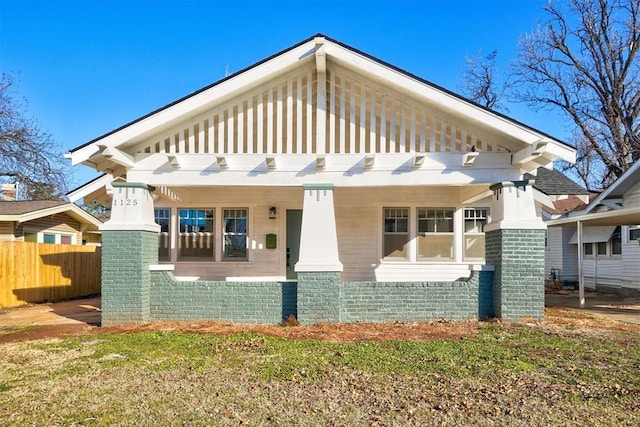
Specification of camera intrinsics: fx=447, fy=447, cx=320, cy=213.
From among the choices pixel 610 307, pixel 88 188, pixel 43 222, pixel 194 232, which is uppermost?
pixel 88 188

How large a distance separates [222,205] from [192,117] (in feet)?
10.2

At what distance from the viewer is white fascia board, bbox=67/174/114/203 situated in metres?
10.9

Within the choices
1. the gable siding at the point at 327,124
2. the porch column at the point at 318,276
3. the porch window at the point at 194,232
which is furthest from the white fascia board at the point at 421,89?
the porch window at the point at 194,232

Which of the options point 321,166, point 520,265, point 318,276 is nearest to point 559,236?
point 520,265

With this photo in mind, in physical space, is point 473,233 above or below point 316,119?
below

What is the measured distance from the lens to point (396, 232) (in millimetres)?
11016

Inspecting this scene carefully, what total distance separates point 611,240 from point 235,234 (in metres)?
13.3

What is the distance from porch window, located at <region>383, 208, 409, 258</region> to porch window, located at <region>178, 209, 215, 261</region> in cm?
432

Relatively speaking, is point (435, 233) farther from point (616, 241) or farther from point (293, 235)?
point (616, 241)

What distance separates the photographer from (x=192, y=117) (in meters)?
8.39

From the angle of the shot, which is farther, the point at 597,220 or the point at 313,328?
the point at 597,220

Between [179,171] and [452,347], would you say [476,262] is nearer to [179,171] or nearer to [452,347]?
[452,347]

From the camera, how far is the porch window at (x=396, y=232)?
432 inches

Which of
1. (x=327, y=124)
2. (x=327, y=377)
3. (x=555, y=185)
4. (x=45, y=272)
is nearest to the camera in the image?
(x=327, y=377)
